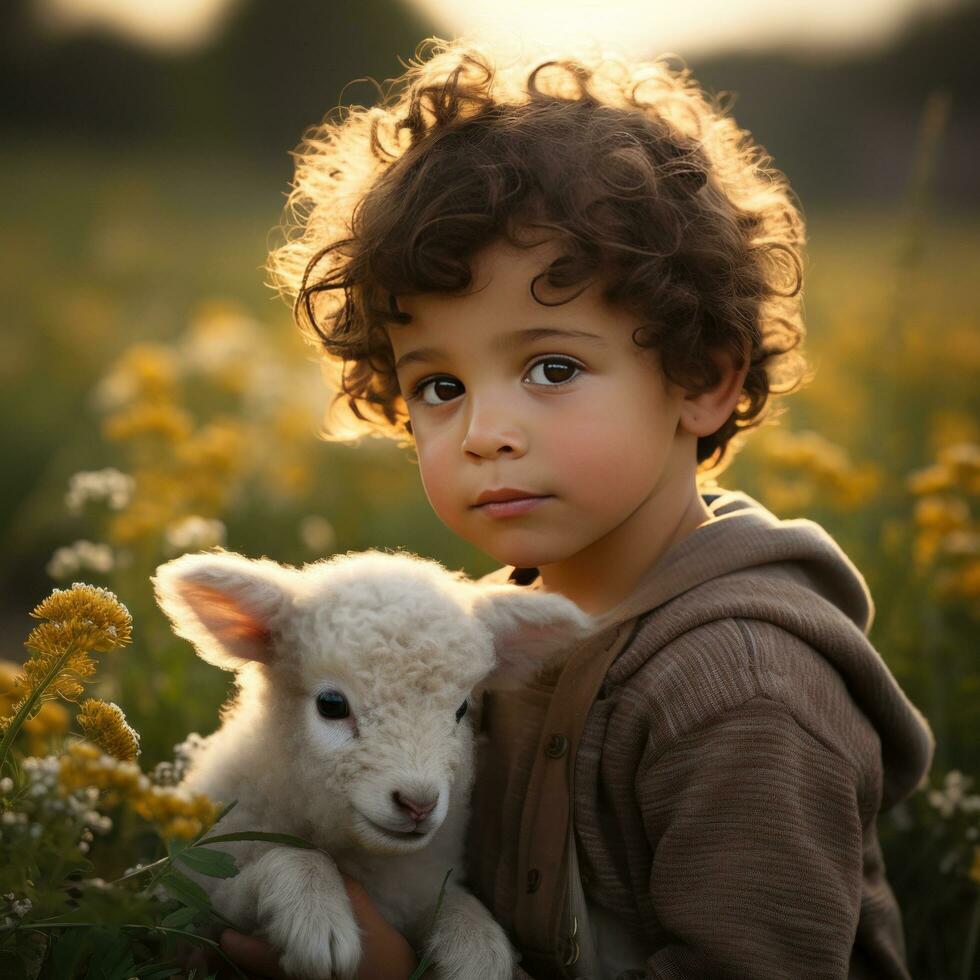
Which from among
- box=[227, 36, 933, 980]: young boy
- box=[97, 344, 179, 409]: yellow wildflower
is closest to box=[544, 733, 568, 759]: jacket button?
box=[227, 36, 933, 980]: young boy

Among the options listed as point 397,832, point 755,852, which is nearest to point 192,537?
point 397,832

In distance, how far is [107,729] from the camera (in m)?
1.73

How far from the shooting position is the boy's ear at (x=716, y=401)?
2.33m

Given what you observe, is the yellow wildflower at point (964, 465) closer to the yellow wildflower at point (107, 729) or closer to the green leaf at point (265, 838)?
the green leaf at point (265, 838)

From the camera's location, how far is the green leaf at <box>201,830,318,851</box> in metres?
1.67

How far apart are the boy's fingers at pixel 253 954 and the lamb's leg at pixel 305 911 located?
26 millimetres

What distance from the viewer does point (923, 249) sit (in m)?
3.77

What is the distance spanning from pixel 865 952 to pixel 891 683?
57 centimetres

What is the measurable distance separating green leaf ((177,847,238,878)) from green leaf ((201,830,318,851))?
0.03 m

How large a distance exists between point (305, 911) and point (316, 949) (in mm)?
60

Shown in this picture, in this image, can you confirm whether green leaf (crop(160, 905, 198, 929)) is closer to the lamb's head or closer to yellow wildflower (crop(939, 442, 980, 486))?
the lamb's head

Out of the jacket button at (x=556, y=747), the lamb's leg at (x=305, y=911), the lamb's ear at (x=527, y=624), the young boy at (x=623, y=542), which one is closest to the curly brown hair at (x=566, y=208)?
the young boy at (x=623, y=542)

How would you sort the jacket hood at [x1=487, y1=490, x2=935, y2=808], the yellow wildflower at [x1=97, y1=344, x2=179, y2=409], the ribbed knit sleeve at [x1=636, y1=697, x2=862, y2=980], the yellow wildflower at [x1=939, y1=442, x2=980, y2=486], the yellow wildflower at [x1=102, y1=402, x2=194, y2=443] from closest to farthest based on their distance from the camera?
the ribbed knit sleeve at [x1=636, y1=697, x2=862, y2=980] → the jacket hood at [x1=487, y1=490, x2=935, y2=808] → the yellow wildflower at [x1=939, y1=442, x2=980, y2=486] → the yellow wildflower at [x1=102, y1=402, x2=194, y2=443] → the yellow wildflower at [x1=97, y1=344, x2=179, y2=409]

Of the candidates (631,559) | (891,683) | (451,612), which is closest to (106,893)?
(451,612)
